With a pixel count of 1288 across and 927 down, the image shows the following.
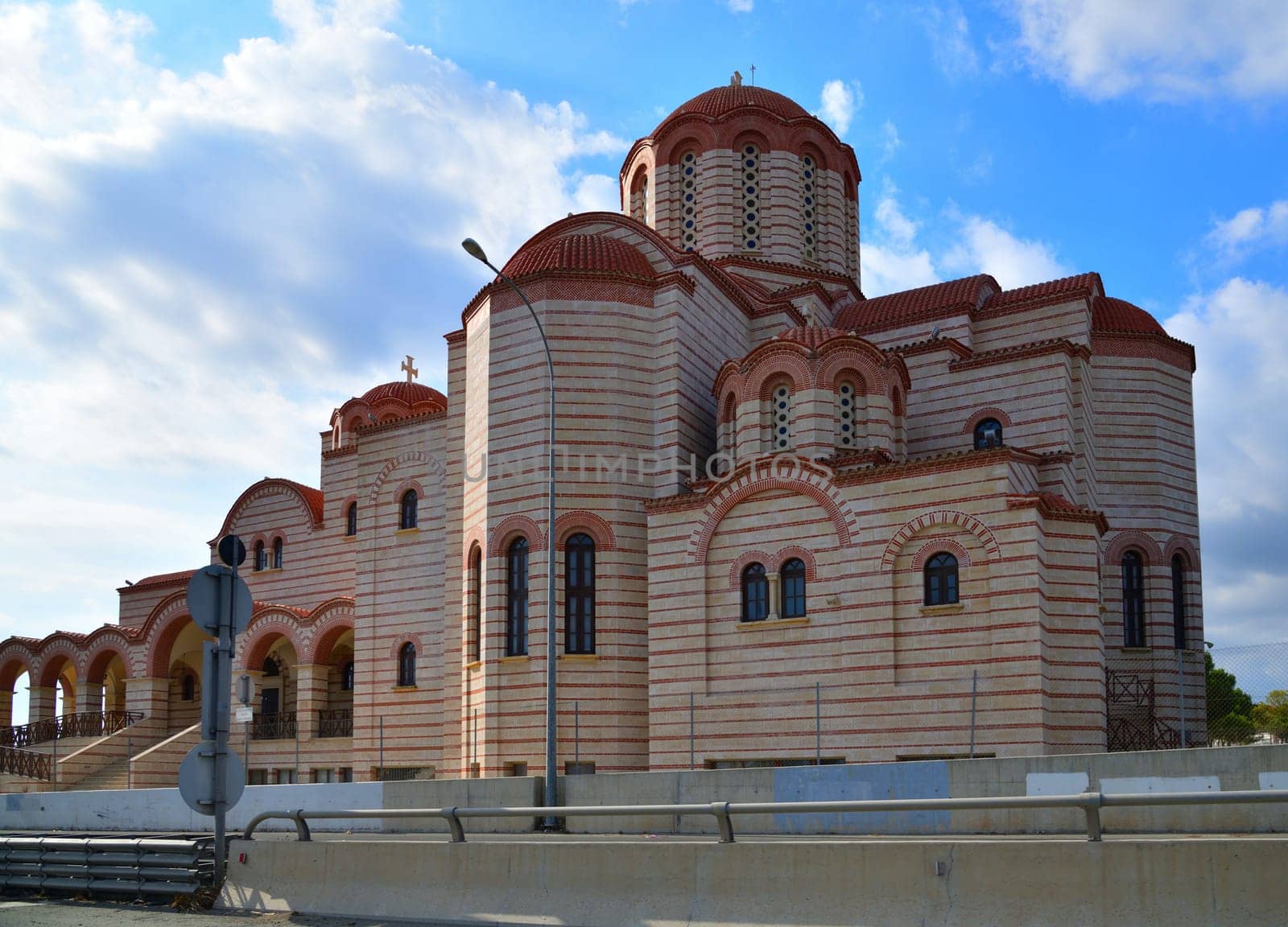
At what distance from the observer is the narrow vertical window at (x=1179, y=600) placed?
29.6 meters

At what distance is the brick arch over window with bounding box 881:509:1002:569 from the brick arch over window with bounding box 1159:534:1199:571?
28.5 ft

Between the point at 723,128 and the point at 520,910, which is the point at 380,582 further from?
the point at 520,910

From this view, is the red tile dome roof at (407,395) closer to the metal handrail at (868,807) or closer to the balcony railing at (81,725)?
the balcony railing at (81,725)

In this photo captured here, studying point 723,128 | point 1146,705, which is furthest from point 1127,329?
point 723,128

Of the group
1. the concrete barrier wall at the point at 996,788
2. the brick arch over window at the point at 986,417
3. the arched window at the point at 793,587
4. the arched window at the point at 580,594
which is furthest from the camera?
the brick arch over window at the point at 986,417

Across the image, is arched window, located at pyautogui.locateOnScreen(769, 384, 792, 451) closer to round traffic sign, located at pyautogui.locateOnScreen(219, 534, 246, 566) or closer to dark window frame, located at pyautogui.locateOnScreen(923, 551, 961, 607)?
dark window frame, located at pyautogui.locateOnScreen(923, 551, 961, 607)

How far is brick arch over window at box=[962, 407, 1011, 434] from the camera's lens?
29172mm

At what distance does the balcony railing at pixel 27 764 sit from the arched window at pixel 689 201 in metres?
22.1

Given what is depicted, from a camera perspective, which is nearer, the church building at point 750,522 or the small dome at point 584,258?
the church building at point 750,522

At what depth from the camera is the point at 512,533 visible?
27.8 metres

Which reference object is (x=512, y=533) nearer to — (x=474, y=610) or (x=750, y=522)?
(x=474, y=610)

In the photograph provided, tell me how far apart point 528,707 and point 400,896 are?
15546 mm

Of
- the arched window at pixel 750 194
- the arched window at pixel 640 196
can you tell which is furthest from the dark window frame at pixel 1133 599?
the arched window at pixel 640 196

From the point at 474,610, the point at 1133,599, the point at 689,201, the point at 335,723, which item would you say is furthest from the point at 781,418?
the point at 335,723
